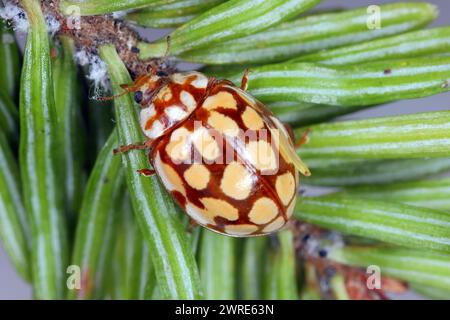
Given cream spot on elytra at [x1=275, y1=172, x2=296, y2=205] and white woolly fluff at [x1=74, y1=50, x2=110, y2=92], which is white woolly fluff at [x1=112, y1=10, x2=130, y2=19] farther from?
cream spot on elytra at [x1=275, y1=172, x2=296, y2=205]

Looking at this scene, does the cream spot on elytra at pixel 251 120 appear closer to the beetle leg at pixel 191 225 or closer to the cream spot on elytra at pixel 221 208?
the cream spot on elytra at pixel 221 208

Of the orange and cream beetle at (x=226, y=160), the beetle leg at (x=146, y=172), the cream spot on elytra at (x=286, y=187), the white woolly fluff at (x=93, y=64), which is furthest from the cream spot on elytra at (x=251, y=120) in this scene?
the white woolly fluff at (x=93, y=64)

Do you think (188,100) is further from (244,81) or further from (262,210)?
(262,210)

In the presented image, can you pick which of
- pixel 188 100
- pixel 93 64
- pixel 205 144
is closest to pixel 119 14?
pixel 93 64
